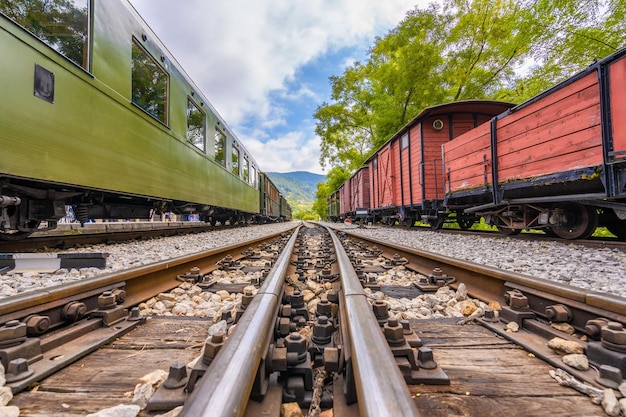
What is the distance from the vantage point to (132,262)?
10.0ft

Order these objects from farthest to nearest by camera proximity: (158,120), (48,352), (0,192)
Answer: (158,120) < (0,192) < (48,352)

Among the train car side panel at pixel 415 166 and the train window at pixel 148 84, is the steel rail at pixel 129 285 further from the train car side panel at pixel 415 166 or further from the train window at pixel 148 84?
the train car side panel at pixel 415 166

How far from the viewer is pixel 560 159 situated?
12.9 ft

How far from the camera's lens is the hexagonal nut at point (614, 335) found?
1038 millimetres

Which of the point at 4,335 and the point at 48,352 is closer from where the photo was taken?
the point at 4,335

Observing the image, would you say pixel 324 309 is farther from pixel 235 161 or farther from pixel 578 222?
pixel 235 161

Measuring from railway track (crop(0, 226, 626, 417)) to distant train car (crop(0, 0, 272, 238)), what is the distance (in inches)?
89.4

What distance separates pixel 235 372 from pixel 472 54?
17.3 metres

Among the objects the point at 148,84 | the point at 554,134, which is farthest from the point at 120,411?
the point at 148,84

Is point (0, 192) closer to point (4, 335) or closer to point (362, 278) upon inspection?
point (4, 335)

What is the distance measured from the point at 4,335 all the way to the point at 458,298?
93.3 inches

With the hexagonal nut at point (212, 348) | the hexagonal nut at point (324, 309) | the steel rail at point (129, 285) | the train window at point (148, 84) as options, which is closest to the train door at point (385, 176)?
the train window at point (148, 84)

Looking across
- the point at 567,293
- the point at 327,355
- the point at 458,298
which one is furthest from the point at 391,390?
the point at 458,298

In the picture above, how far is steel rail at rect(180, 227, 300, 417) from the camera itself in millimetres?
647
